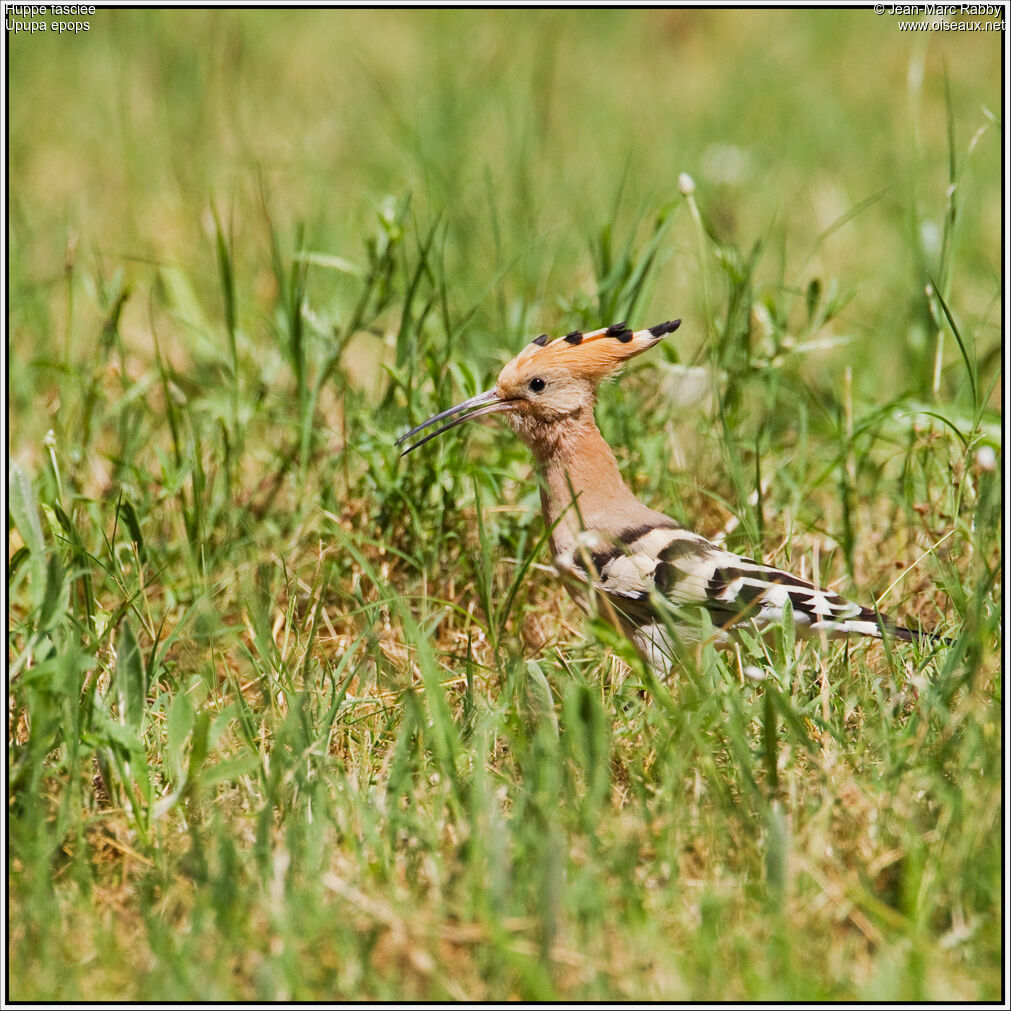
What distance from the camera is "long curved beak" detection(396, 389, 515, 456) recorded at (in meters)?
2.91

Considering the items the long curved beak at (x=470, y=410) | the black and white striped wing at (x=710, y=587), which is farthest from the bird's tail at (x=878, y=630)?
the long curved beak at (x=470, y=410)

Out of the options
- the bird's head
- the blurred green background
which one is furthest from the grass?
the bird's head

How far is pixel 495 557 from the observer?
10.2 ft

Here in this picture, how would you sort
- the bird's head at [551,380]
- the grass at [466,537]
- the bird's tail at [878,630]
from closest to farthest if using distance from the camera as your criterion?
the grass at [466,537] < the bird's tail at [878,630] < the bird's head at [551,380]

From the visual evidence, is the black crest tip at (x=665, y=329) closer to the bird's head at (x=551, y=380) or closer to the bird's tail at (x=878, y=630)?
the bird's head at (x=551, y=380)

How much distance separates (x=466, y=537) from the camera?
3.09 metres

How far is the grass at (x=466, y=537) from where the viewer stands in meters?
1.82

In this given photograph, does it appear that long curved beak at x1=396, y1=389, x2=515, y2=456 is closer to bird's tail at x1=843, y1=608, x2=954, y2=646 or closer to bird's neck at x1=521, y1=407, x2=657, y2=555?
bird's neck at x1=521, y1=407, x2=657, y2=555

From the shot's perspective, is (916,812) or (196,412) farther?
(196,412)

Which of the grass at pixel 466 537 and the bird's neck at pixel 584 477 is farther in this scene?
the bird's neck at pixel 584 477

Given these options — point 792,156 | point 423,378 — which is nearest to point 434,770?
point 423,378

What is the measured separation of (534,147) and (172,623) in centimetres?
313

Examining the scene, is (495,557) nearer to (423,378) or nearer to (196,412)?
(423,378)

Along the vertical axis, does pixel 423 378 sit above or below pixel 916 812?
above
